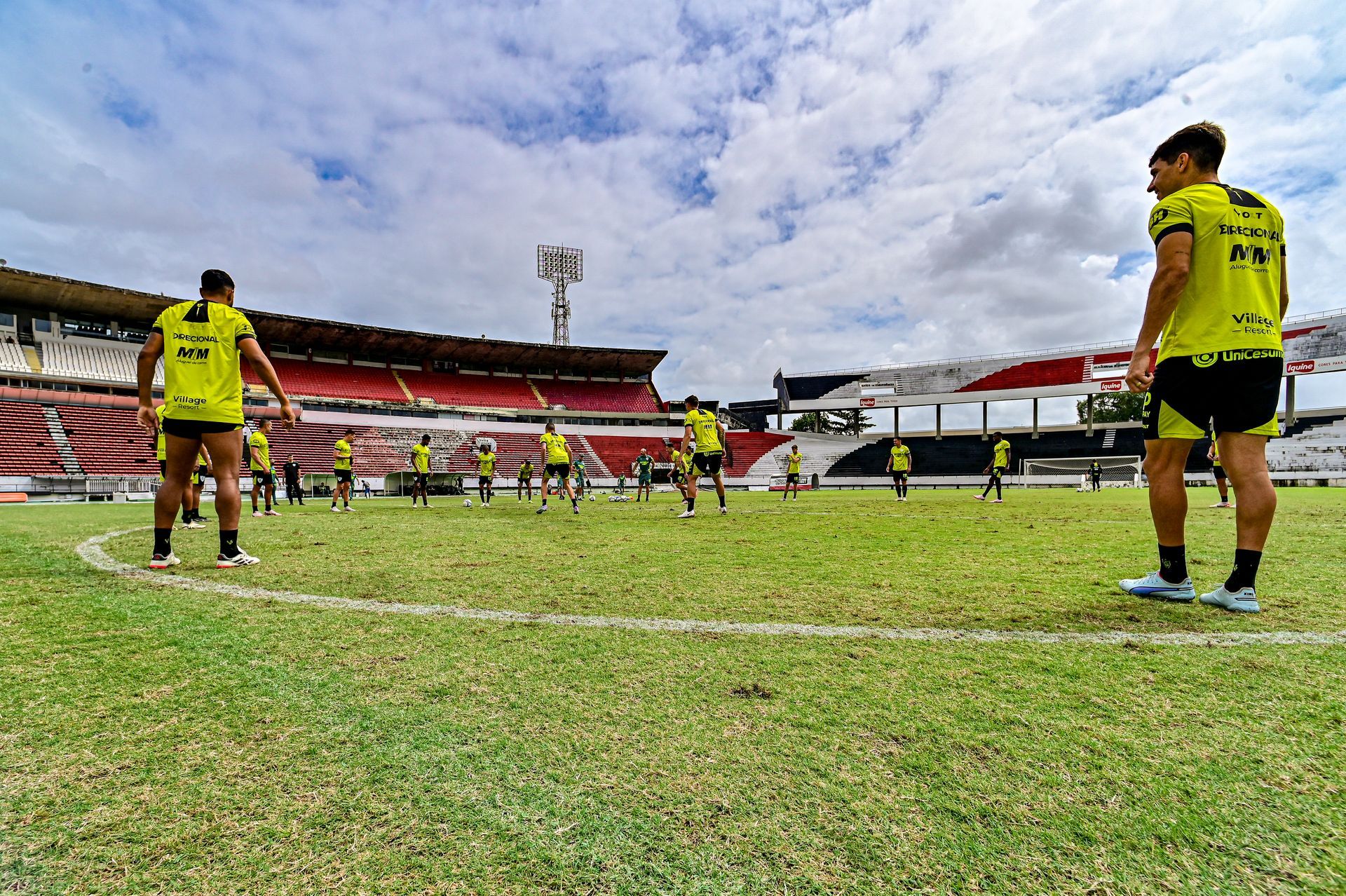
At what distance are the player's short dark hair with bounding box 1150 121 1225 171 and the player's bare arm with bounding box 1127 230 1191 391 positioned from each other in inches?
21.6

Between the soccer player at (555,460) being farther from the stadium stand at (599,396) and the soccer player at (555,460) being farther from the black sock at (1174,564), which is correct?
the stadium stand at (599,396)

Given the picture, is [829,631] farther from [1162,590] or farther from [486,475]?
[486,475]

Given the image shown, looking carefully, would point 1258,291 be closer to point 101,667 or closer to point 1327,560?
point 1327,560

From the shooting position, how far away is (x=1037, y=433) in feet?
151

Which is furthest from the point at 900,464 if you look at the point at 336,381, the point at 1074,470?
the point at 336,381

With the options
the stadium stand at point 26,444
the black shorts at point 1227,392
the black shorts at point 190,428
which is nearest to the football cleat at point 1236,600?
the black shorts at point 1227,392

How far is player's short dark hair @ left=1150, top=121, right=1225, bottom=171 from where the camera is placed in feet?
10.6

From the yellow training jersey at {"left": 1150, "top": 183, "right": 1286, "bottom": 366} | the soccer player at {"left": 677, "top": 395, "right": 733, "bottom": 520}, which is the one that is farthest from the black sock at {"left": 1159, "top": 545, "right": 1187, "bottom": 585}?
the soccer player at {"left": 677, "top": 395, "right": 733, "bottom": 520}

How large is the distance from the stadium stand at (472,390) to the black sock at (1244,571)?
144 feet

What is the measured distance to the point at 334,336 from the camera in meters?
41.1

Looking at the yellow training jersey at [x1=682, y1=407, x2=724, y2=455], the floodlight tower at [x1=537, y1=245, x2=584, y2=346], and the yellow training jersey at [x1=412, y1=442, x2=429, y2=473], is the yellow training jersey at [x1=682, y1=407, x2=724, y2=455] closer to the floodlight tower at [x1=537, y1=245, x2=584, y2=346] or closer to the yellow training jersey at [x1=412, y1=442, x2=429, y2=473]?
the yellow training jersey at [x1=412, y1=442, x2=429, y2=473]

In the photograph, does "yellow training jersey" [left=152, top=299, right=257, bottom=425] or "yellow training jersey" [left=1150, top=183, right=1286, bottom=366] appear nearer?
"yellow training jersey" [left=1150, top=183, right=1286, bottom=366]

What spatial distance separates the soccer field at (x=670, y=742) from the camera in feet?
→ 3.65

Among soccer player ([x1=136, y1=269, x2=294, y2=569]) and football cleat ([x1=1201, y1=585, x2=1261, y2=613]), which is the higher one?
soccer player ([x1=136, y1=269, x2=294, y2=569])
